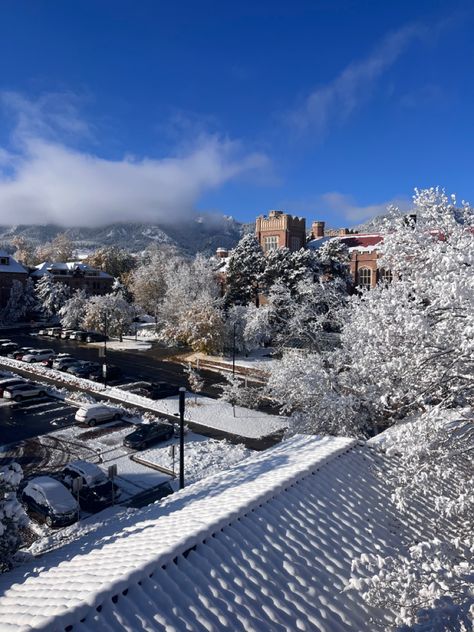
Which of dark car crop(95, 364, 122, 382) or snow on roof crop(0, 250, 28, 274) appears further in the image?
snow on roof crop(0, 250, 28, 274)

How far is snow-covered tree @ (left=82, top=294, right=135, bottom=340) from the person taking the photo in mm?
48062

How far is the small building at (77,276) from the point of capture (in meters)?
65.6

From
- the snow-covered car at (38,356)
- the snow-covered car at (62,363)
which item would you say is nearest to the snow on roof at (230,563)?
the snow-covered car at (62,363)

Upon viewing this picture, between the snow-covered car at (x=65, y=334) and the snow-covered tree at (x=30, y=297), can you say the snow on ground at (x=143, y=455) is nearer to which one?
the snow-covered car at (x=65, y=334)

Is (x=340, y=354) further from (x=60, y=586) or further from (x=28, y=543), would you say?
(x=60, y=586)

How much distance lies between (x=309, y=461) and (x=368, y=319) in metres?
3.34

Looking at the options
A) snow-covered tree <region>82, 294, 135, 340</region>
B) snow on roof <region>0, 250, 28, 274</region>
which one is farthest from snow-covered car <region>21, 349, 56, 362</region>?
snow on roof <region>0, 250, 28, 274</region>

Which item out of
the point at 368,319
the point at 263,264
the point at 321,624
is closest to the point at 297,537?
the point at 321,624

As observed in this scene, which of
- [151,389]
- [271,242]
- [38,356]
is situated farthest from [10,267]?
[151,389]

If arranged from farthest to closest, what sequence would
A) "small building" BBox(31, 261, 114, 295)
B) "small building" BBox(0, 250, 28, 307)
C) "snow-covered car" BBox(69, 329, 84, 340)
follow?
"small building" BBox(31, 261, 114, 295), "small building" BBox(0, 250, 28, 307), "snow-covered car" BBox(69, 329, 84, 340)

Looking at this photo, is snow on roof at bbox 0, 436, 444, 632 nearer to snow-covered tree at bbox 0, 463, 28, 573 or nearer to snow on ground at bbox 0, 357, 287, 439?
snow-covered tree at bbox 0, 463, 28, 573

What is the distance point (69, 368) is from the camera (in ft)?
106

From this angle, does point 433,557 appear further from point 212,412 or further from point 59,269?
point 59,269

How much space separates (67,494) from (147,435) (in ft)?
18.5
